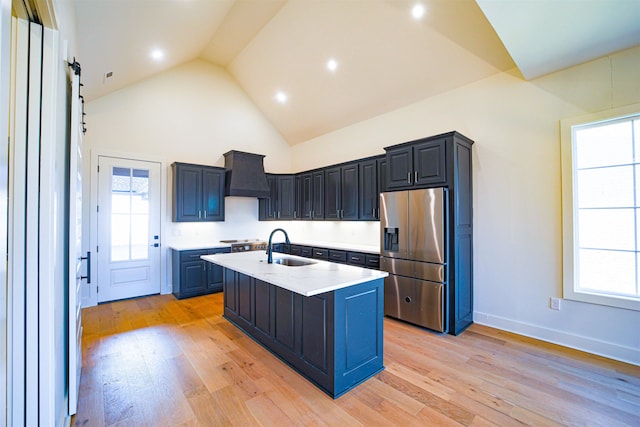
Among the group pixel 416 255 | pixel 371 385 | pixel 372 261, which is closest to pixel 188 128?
pixel 372 261

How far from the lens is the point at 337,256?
485cm

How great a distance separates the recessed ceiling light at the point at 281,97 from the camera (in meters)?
5.65

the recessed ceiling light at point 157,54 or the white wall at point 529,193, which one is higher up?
the recessed ceiling light at point 157,54

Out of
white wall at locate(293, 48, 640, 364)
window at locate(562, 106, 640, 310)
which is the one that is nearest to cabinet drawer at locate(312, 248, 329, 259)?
white wall at locate(293, 48, 640, 364)

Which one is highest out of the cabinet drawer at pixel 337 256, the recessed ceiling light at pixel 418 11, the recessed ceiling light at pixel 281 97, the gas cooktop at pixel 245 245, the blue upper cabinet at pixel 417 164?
the recessed ceiling light at pixel 281 97

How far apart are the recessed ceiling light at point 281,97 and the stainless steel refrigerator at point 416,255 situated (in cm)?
322

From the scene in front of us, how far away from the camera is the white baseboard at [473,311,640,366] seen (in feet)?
8.84

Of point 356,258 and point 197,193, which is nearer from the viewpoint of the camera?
point 356,258

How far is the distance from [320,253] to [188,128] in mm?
3542

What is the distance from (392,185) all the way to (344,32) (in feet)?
7.39

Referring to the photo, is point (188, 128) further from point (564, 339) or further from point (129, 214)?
point (564, 339)

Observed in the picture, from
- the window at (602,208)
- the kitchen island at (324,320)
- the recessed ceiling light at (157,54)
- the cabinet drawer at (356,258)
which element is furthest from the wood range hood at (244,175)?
the window at (602,208)

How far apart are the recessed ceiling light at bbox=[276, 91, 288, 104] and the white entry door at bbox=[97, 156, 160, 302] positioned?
2680mm

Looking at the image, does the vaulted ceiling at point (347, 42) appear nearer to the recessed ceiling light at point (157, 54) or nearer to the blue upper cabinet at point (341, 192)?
the recessed ceiling light at point (157, 54)
